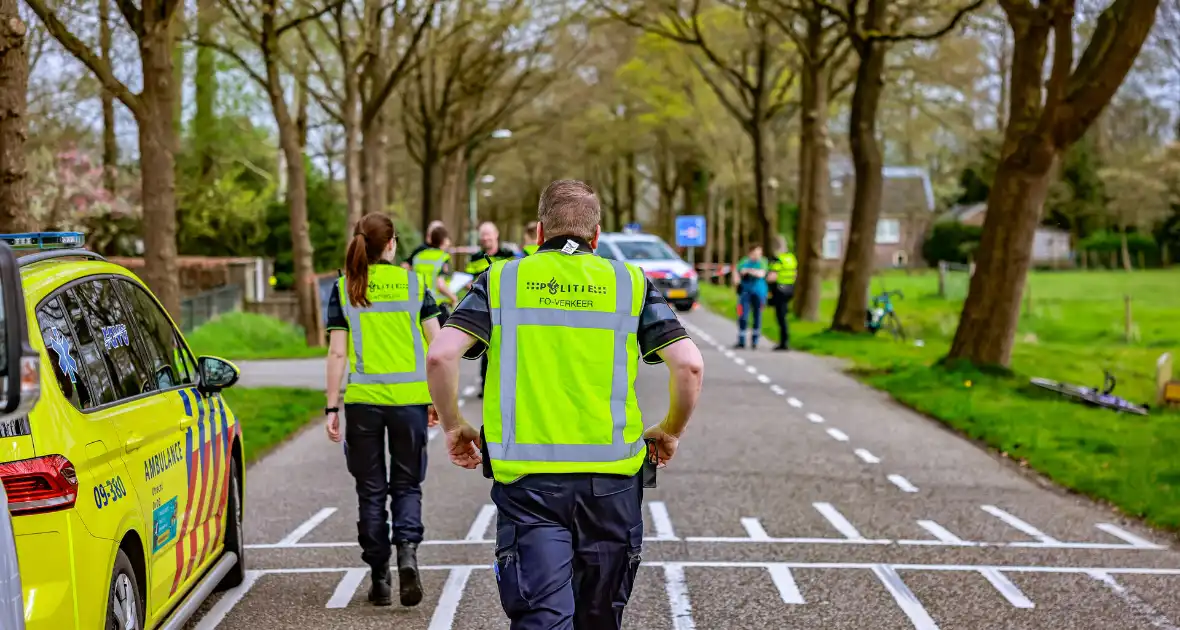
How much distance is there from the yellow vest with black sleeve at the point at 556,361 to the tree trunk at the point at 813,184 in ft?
85.6

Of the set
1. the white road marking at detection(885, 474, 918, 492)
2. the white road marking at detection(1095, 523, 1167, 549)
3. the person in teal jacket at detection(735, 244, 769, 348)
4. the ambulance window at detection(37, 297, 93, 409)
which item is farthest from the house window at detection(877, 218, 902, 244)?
the ambulance window at detection(37, 297, 93, 409)

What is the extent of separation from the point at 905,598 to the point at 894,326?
22.3 meters

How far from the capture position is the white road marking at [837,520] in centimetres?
894

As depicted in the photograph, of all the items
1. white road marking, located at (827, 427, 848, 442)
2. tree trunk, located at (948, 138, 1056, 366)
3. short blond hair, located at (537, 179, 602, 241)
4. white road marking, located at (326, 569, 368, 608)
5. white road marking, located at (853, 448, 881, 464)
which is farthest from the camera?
tree trunk, located at (948, 138, 1056, 366)

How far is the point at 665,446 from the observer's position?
4.71m

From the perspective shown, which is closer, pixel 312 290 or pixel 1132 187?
pixel 312 290

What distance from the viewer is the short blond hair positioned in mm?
4559

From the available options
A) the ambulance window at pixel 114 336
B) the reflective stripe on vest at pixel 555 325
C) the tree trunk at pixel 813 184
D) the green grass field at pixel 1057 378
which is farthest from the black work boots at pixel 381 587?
the tree trunk at pixel 813 184

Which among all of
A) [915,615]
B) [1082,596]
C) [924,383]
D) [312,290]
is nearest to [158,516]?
[915,615]

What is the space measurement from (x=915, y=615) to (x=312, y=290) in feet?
66.7

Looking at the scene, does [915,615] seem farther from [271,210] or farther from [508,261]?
[271,210]

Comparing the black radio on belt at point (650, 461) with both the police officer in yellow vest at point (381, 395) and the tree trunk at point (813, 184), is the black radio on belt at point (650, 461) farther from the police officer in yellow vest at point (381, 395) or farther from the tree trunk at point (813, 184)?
the tree trunk at point (813, 184)

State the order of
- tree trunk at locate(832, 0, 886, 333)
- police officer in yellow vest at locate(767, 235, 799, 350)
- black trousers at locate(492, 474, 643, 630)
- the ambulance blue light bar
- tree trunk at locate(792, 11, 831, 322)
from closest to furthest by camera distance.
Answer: black trousers at locate(492, 474, 643, 630) < the ambulance blue light bar < police officer in yellow vest at locate(767, 235, 799, 350) < tree trunk at locate(832, 0, 886, 333) < tree trunk at locate(792, 11, 831, 322)

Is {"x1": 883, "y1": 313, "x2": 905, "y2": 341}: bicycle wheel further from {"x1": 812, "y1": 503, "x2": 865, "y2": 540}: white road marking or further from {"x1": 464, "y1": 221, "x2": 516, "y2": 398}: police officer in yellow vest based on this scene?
{"x1": 812, "y1": 503, "x2": 865, "y2": 540}: white road marking
